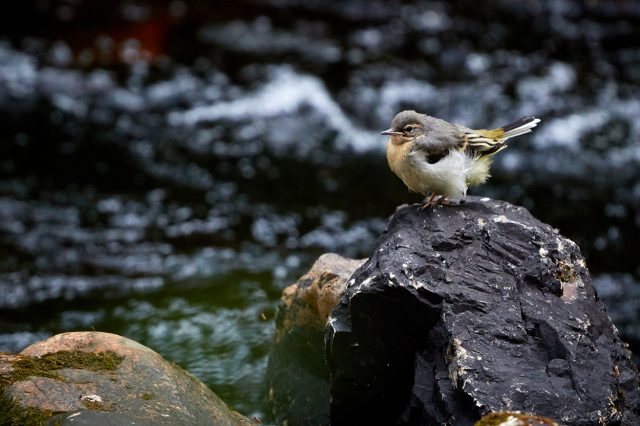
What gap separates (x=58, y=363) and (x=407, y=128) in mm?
2586

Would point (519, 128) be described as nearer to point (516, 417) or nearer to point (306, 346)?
point (306, 346)

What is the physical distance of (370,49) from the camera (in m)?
12.7

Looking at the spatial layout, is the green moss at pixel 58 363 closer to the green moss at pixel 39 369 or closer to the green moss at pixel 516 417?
the green moss at pixel 39 369

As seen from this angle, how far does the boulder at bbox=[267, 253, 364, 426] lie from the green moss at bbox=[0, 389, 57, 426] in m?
2.06

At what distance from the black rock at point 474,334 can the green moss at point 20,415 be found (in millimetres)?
1572

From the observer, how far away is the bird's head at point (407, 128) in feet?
17.5

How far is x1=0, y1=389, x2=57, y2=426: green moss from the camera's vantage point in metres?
3.96

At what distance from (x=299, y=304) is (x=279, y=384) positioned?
0.63m

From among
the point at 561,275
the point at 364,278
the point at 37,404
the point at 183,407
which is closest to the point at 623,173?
the point at 561,275

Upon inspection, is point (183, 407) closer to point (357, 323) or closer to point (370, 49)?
point (357, 323)

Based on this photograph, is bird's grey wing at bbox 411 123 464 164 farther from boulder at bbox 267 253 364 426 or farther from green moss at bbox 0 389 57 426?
green moss at bbox 0 389 57 426

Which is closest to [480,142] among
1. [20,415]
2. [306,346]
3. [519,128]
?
[519,128]

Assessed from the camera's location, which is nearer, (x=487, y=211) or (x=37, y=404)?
(x=37, y=404)

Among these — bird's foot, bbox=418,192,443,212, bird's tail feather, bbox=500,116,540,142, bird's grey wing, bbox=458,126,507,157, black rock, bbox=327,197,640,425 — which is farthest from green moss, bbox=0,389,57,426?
bird's tail feather, bbox=500,116,540,142
